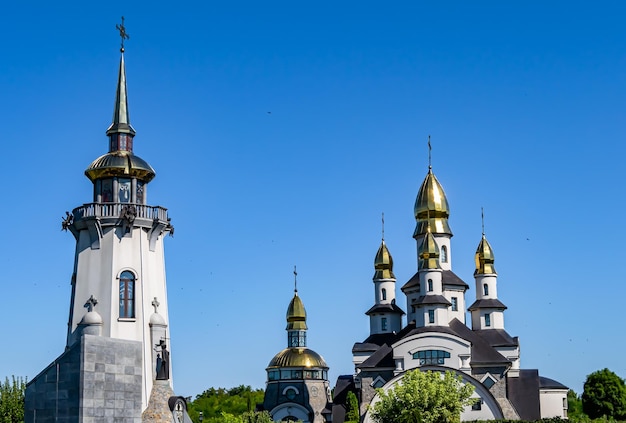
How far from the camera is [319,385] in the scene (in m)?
72.2

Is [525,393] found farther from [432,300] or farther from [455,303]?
[432,300]

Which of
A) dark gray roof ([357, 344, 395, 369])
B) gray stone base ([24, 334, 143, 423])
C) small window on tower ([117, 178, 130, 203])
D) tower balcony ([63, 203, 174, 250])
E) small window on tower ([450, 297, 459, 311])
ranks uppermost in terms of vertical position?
small window on tower ([450, 297, 459, 311])

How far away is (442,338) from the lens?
57094mm

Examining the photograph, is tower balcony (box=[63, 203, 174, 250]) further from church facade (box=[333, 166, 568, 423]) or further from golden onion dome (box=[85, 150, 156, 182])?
church facade (box=[333, 166, 568, 423])

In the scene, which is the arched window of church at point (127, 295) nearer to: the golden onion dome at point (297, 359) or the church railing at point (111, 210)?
the church railing at point (111, 210)

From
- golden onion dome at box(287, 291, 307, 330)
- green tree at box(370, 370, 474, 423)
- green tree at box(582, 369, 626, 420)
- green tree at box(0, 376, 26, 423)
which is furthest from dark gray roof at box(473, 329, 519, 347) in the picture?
green tree at box(0, 376, 26, 423)

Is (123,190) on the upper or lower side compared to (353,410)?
upper

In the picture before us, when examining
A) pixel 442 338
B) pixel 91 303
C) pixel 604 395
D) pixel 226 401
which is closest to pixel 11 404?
pixel 91 303

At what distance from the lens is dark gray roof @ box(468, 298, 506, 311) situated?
63.5 m

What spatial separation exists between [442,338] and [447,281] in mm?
6090

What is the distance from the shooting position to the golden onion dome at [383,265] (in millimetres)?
66750

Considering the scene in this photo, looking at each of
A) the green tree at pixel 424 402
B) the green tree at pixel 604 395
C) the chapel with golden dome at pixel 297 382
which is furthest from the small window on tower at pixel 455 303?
the green tree at pixel 604 395

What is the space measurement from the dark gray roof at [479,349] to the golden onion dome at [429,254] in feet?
13.0

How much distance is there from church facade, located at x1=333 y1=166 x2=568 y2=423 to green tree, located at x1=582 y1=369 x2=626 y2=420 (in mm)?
10112
